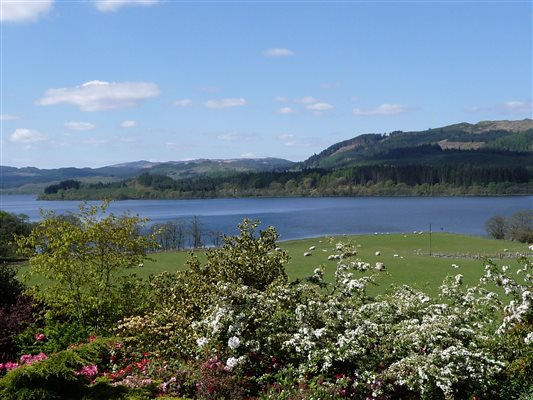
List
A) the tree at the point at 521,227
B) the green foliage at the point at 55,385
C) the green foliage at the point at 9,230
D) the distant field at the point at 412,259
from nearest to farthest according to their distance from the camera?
the green foliage at the point at 55,385 → the distant field at the point at 412,259 → the green foliage at the point at 9,230 → the tree at the point at 521,227

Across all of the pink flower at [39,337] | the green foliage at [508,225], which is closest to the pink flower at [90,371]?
the pink flower at [39,337]

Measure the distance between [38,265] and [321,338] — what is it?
9.88 meters

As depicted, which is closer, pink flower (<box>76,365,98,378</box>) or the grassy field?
pink flower (<box>76,365,98,378</box>)

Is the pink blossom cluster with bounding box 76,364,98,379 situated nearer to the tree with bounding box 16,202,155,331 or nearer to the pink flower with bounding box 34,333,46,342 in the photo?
the pink flower with bounding box 34,333,46,342

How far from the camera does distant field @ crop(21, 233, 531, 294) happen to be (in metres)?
30.8

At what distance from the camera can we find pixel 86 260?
54.3 feet

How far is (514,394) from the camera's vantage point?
1034 cm

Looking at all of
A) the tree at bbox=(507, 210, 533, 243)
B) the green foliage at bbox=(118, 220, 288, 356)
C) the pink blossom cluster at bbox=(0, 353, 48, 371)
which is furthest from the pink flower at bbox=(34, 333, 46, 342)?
the tree at bbox=(507, 210, 533, 243)

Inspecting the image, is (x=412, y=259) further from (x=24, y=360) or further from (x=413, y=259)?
(x=24, y=360)

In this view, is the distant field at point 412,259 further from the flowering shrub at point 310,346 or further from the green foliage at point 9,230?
the green foliage at point 9,230

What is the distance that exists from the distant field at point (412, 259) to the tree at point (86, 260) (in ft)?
4.50

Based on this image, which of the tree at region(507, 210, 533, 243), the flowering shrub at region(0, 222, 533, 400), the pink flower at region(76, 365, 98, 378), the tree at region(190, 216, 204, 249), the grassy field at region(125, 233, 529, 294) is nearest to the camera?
the flowering shrub at region(0, 222, 533, 400)

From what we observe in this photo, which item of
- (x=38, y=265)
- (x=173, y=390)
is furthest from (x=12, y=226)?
(x=173, y=390)

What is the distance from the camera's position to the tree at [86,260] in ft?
52.4
